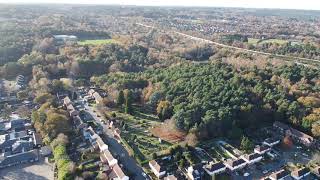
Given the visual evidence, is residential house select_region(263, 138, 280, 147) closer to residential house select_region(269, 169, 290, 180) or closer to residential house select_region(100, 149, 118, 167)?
residential house select_region(269, 169, 290, 180)

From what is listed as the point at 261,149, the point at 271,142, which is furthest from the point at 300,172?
the point at 271,142


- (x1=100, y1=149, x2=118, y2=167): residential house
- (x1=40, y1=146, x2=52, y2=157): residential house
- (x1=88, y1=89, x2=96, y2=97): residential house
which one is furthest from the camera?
(x1=88, y1=89, x2=96, y2=97): residential house

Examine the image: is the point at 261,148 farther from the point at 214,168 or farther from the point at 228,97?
the point at 228,97

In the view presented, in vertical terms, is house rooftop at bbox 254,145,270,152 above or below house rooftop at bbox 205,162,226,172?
above

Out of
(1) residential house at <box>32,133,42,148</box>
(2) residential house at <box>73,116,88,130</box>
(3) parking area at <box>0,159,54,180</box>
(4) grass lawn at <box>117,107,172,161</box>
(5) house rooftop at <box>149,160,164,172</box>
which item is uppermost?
(2) residential house at <box>73,116,88,130</box>

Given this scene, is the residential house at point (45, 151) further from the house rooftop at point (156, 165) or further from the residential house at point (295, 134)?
the residential house at point (295, 134)

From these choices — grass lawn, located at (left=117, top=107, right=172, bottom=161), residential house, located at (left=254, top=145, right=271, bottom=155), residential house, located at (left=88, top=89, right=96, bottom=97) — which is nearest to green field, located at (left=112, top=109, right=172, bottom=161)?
grass lawn, located at (left=117, top=107, right=172, bottom=161)

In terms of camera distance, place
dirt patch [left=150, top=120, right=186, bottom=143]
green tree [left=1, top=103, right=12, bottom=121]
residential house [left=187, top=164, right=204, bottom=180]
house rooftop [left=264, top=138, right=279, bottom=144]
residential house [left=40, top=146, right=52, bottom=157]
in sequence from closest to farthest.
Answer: residential house [left=187, top=164, right=204, bottom=180]
residential house [left=40, top=146, right=52, bottom=157]
house rooftop [left=264, top=138, right=279, bottom=144]
dirt patch [left=150, top=120, right=186, bottom=143]
green tree [left=1, top=103, right=12, bottom=121]
